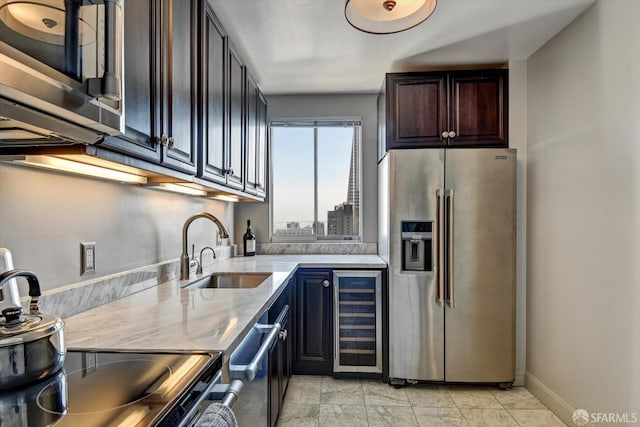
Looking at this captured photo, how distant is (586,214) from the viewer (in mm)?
1947

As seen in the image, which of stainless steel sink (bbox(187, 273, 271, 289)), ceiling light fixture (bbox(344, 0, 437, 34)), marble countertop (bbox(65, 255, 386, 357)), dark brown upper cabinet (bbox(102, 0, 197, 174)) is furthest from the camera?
stainless steel sink (bbox(187, 273, 271, 289))

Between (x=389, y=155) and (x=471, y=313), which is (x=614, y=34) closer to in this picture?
(x=389, y=155)

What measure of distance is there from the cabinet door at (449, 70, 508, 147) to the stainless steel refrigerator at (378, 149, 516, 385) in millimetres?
202

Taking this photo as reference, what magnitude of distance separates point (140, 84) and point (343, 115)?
2.41 m

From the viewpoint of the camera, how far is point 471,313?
248 cm

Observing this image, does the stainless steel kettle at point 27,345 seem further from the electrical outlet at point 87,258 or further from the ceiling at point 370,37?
the ceiling at point 370,37

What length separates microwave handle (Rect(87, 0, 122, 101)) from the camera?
Result: 2.41 ft

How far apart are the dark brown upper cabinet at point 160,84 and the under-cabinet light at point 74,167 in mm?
229

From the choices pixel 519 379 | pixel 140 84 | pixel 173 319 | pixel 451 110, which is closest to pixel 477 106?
pixel 451 110

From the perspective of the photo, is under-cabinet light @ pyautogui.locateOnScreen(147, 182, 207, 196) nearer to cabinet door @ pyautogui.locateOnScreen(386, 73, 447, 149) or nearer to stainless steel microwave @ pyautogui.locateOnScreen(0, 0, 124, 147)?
stainless steel microwave @ pyautogui.locateOnScreen(0, 0, 124, 147)

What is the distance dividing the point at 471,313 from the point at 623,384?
35.2 inches

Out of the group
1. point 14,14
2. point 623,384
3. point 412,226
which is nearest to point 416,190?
point 412,226

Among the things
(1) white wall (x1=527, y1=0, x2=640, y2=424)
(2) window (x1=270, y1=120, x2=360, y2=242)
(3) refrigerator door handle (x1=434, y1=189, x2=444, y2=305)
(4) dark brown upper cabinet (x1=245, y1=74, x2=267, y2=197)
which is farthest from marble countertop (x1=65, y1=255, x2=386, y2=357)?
(1) white wall (x1=527, y1=0, x2=640, y2=424)

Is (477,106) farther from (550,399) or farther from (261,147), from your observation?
(550,399)
